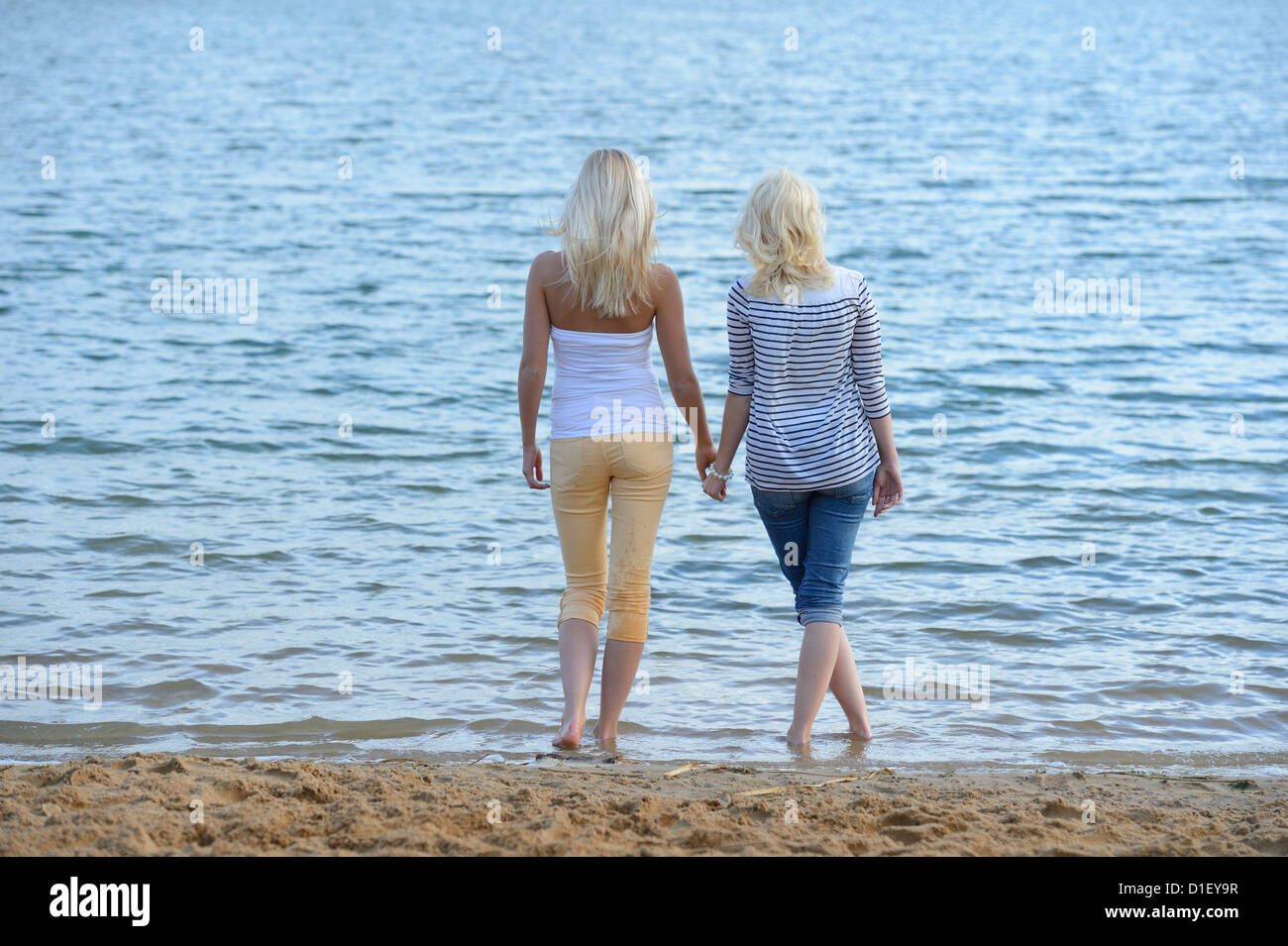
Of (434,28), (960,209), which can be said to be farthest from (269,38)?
(960,209)

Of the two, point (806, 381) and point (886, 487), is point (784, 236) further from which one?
point (886, 487)

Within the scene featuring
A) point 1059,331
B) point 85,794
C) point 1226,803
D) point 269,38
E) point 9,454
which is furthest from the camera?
point 269,38

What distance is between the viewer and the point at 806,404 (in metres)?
4.01

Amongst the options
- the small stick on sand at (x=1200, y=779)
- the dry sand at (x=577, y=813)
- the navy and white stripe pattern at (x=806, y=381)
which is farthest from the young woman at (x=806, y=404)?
the small stick on sand at (x=1200, y=779)

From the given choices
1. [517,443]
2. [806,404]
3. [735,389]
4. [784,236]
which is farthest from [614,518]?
[517,443]

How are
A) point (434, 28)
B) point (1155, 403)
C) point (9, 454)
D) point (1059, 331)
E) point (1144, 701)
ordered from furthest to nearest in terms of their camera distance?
1. point (434, 28)
2. point (1059, 331)
3. point (1155, 403)
4. point (9, 454)
5. point (1144, 701)

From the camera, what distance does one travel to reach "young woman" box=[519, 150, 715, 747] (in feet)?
12.6

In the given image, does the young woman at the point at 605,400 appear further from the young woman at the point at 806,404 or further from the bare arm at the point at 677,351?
the young woman at the point at 806,404

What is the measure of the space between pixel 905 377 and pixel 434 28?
37731 mm

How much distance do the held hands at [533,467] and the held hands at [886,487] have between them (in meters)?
1.07

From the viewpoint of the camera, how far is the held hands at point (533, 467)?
419cm

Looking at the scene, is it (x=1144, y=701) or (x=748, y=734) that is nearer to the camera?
(x=748, y=734)

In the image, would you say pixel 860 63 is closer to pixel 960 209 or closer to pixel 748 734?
pixel 960 209

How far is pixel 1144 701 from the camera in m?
4.88
